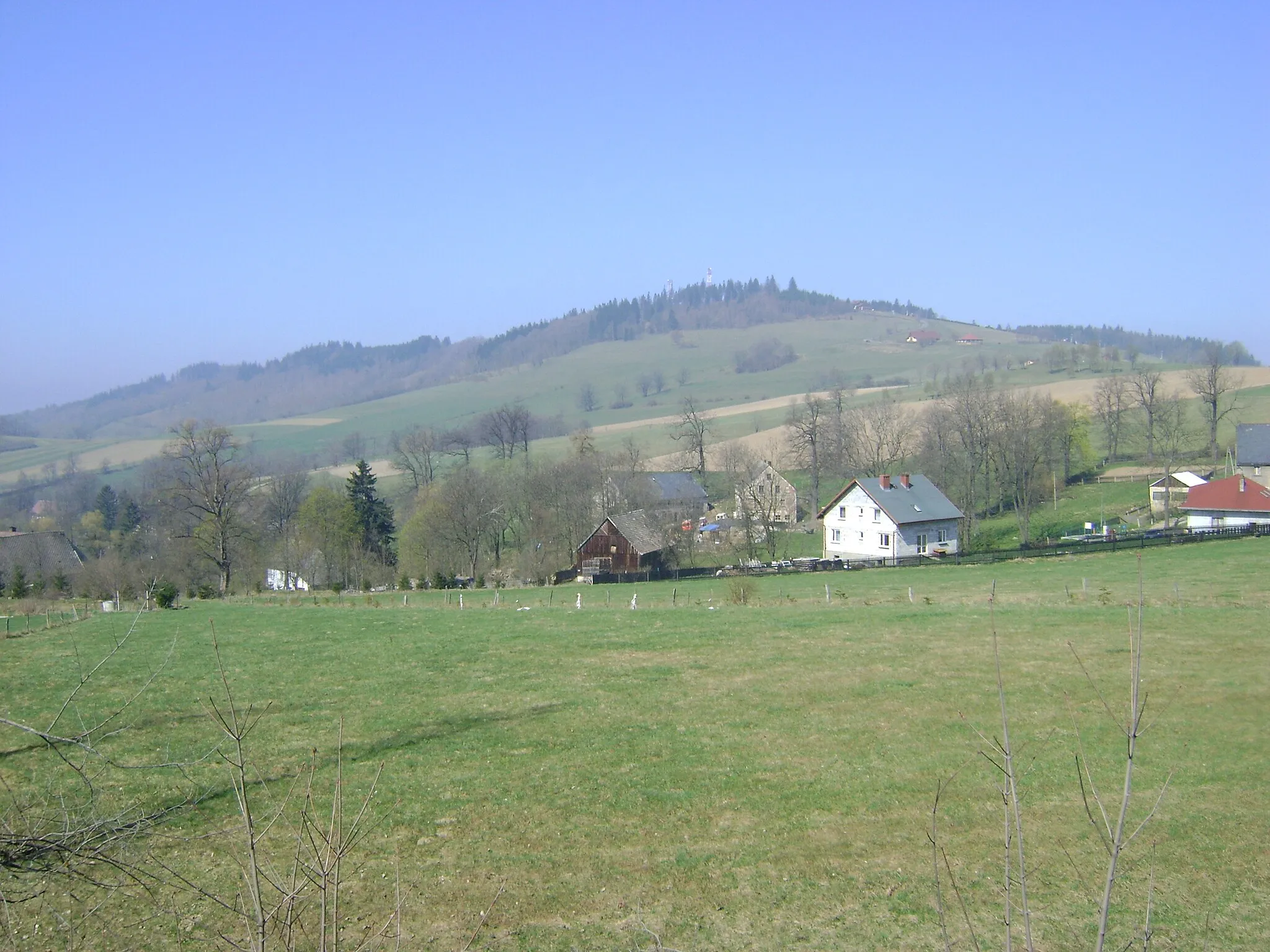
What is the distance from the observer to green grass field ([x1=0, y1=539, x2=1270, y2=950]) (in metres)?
9.98

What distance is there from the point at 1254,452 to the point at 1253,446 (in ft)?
2.08

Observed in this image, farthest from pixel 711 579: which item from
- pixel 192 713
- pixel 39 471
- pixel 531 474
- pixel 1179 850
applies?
pixel 39 471

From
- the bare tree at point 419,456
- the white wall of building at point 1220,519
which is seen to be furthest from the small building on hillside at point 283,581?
the white wall of building at point 1220,519

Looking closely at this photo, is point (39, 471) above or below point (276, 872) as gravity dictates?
above

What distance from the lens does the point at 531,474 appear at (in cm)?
7462

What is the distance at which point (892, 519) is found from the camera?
60906mm

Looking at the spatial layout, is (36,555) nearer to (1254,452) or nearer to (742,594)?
(742,594)

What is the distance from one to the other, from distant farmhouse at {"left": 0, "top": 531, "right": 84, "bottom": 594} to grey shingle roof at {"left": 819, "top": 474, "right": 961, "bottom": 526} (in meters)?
52.8

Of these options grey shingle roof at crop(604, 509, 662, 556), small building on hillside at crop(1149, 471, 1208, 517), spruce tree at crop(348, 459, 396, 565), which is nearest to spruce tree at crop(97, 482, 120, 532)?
spruce tree at crop(348, 459, 396, 565)

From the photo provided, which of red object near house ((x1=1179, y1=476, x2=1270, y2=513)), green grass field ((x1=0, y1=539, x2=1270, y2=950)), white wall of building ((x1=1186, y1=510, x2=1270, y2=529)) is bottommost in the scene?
white wall of building ((x1=1186, y1=510, x2=1270, y2=529))

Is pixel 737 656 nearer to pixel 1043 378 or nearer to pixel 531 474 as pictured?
pixel 531 474

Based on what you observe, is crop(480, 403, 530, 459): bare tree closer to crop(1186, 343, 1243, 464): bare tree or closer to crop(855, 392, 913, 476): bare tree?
crop(855, 392, 913, 476): bare tree

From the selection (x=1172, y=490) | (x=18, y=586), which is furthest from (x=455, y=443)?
(x=1172, y=490)

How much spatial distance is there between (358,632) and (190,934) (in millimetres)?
19347
